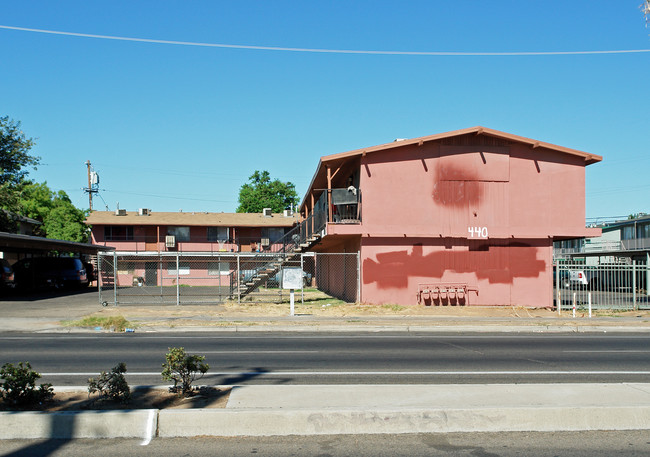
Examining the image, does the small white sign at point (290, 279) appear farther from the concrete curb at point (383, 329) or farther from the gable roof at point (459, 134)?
→ the gable roof at point (459, 134)

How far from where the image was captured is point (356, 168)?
87.8 ft

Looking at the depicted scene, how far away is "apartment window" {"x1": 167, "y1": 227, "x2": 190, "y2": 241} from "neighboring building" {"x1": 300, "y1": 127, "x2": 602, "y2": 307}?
93.8 feet

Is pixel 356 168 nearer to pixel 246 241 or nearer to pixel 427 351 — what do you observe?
pixel 427 351

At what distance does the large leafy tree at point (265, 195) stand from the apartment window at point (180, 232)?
3030cm

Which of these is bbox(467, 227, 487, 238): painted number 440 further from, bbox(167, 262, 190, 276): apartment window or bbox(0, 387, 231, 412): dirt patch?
bbox(167, 262, 190, 276): apartment window

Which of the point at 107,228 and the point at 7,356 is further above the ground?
the point at 107,228

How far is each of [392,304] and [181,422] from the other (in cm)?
1863

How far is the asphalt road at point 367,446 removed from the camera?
18.7 feet

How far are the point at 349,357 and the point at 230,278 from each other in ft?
58.0

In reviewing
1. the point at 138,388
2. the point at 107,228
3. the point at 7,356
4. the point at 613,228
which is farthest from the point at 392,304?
the point at 613,228

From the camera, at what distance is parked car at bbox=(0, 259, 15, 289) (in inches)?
1244

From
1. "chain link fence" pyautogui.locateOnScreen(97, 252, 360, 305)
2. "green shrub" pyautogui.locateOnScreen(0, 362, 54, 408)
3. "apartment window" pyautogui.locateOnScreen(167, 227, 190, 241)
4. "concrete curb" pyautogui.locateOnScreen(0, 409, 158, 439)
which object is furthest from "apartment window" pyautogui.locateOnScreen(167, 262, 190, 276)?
"concrete curb" pyautogui.locateOnScreen(0, 409, 158, 439)

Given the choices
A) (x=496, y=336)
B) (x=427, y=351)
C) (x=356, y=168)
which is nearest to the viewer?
(x=427, y=351)

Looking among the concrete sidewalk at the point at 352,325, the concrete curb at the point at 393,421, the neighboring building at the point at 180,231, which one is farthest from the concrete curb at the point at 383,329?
the neighboring building at the point at 180,231
